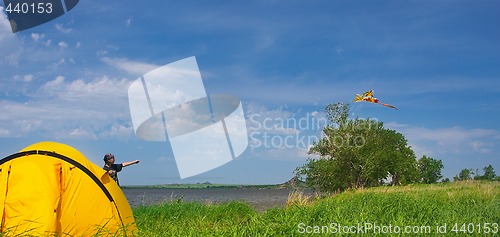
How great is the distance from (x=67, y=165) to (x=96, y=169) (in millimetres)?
628

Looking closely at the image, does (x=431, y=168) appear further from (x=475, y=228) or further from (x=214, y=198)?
(x=475, y=228)

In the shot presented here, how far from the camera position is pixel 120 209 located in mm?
8023

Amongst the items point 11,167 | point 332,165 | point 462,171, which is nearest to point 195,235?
point 11,167

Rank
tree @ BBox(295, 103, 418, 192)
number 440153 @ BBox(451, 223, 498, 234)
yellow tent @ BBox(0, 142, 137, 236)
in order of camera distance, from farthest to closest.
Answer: tree @ BBox(295, 103, 418, 192) < number 440153 @ BBox(451, 223, 498, 234) < yellow tent @ BBox(0, 142, 137, 236)

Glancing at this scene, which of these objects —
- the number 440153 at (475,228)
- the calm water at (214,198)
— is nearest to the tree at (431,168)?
the calm water at (214,198)

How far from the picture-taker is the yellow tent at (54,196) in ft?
22.2

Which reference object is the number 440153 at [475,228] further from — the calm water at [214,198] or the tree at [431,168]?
the tree at [431,168]

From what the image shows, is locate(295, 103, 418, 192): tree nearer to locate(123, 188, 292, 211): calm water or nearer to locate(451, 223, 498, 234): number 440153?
locate(123, 188, 292, 211): calm water

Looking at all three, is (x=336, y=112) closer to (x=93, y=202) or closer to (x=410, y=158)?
(x=410, y=158)

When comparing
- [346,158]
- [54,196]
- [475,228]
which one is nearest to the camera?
[54,196]

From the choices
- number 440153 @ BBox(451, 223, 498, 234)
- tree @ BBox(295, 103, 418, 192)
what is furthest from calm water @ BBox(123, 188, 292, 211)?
number 440153 @ BBox(451, 223, 498, 234)

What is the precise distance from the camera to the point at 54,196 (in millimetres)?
6922

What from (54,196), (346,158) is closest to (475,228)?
(54,196)

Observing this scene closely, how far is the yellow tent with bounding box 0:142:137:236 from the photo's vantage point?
22.2 feet
